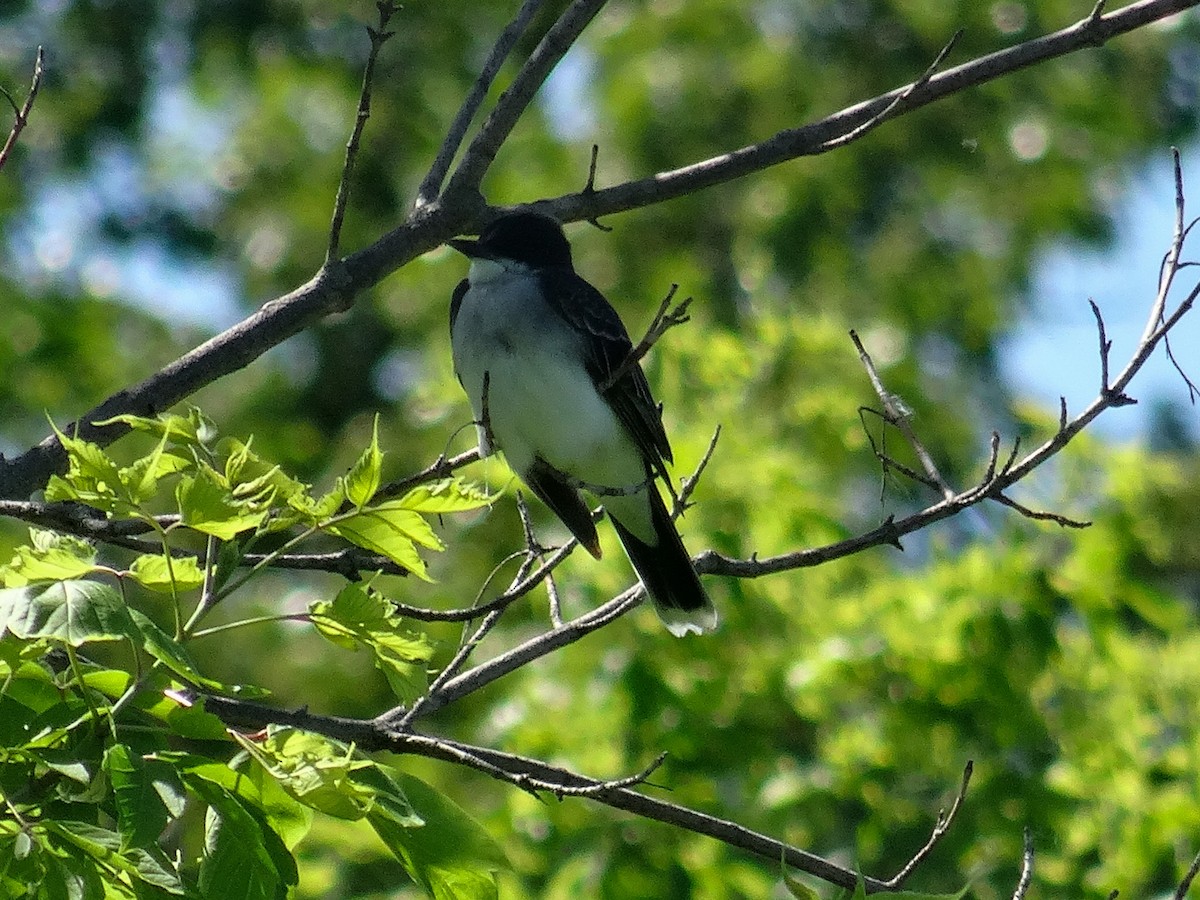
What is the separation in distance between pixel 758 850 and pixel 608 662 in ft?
9.31

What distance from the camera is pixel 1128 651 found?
5590mm

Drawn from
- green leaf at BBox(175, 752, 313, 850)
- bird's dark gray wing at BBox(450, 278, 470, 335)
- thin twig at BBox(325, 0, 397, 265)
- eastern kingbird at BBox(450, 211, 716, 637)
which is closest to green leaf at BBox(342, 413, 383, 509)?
green leaf at BBox(175, 752, 313, 850)

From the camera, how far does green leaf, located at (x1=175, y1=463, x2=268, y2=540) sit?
1811 mm

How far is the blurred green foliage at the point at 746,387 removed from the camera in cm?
495

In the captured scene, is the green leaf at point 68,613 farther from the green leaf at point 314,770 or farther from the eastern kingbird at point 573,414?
the eastern kingbird at point 573,414

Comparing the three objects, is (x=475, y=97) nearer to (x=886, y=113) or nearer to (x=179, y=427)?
(x=886, y=113)

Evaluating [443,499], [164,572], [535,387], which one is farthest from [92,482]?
[535,387]

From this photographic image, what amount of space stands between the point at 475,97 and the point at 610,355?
4.09 ft

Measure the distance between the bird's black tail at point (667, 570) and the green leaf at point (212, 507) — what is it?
2244 millimetres

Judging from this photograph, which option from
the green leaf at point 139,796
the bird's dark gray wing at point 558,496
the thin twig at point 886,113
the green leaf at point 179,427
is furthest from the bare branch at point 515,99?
the green leaf at point 139,796

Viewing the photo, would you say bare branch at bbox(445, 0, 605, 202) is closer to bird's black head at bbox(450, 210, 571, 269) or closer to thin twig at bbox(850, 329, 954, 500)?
thin twig at bbox(850, 329, 954, 500)

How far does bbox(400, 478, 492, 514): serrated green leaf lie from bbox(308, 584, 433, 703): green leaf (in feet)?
0.39

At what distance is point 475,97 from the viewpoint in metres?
3.10

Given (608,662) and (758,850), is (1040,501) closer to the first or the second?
(608,662)
